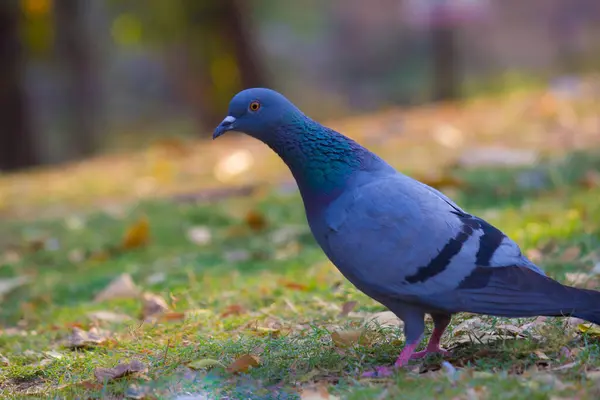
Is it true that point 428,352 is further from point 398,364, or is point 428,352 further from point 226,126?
point 226,126

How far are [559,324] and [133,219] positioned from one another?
399cm

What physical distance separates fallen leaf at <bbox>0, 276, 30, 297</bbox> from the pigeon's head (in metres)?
2.42

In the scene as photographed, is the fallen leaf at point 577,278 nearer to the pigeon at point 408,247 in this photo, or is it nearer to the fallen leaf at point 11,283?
the pigeon at point 408,247

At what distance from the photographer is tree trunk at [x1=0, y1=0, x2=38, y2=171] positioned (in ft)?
35.5

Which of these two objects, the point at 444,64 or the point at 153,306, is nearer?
the point at 153,306

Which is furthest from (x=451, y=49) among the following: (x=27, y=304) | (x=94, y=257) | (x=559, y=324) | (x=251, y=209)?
(x=559, y=324)

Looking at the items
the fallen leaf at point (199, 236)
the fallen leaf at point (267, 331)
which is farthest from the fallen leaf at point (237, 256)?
the fallen leaf at point (267, 331)

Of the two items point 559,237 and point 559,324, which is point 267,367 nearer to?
point 559,324

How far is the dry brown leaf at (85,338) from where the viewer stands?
373 cm

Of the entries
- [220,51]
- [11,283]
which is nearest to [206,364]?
[11,283]

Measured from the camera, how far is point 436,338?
3164mm

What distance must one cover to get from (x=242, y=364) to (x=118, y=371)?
0.43 m

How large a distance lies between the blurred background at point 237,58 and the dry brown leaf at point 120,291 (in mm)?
6923

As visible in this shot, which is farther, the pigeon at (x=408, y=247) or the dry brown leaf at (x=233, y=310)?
the dry brown leaf at (x=233, y=310)
